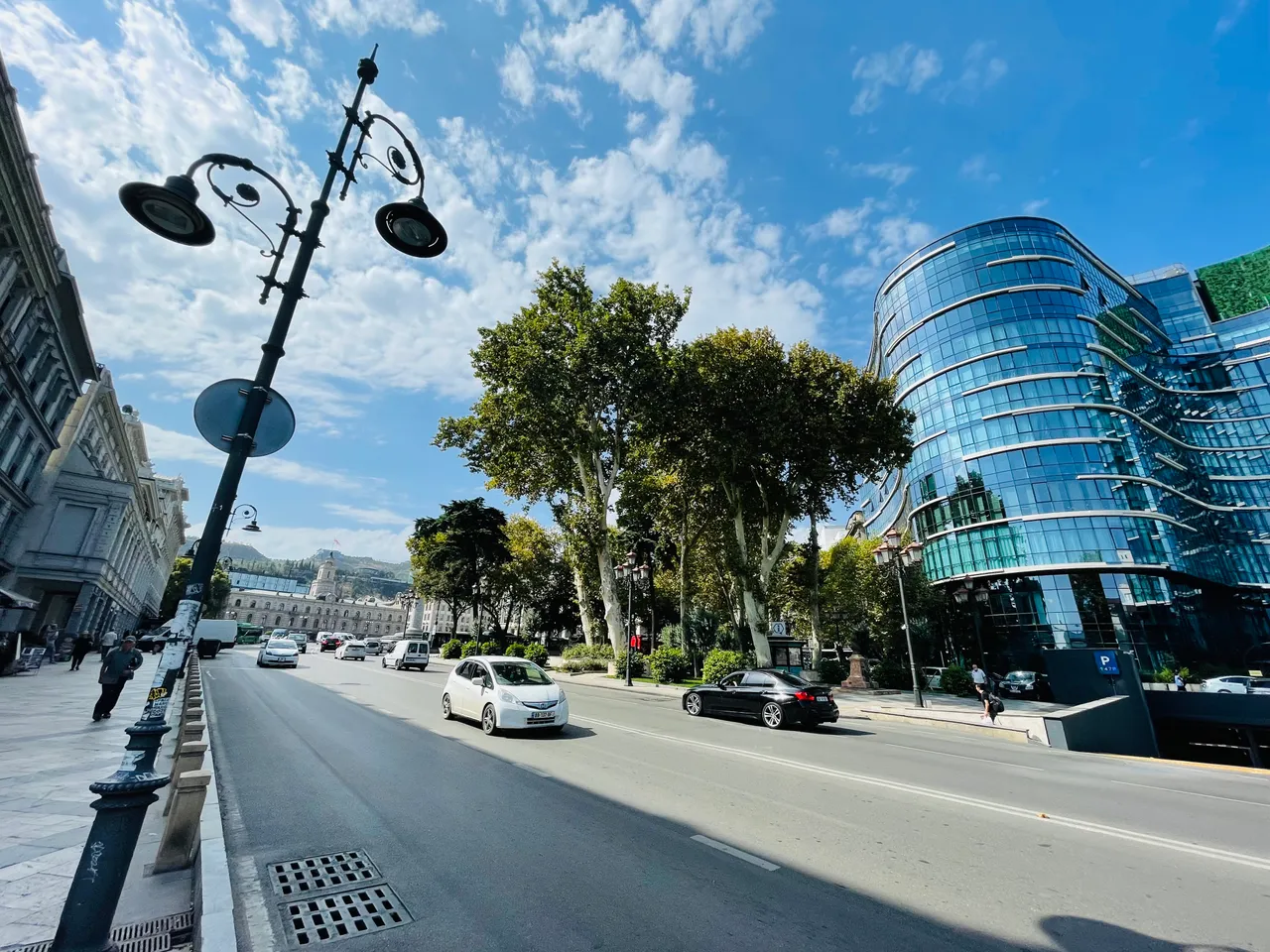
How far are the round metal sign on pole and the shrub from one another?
26.5 m

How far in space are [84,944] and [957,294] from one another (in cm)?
6339

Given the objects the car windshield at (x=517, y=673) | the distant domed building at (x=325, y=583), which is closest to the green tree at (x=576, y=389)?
the car windshield at (x=517, y=673)

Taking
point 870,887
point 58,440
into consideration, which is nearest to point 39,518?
point 58,440

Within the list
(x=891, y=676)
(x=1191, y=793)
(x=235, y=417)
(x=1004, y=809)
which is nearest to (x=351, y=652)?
(x=891, y=676)

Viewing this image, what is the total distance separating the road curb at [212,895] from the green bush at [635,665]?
82.9 feet

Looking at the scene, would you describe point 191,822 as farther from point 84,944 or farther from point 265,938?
point 84,944

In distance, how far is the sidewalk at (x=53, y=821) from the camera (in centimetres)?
377

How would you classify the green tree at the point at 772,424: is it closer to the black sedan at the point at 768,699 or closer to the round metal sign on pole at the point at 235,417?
the black sedan at the point at 768,699

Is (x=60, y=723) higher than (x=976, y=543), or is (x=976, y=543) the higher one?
(x=976, y=543)

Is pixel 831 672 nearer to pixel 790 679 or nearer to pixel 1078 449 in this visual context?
pixel 790 679

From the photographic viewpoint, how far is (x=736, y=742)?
447 inches

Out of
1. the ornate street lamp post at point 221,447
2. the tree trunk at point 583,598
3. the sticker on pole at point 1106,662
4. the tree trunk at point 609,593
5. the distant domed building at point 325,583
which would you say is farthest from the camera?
the distant domed building at point 325,583

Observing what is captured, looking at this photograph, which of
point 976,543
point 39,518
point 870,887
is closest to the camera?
point 870,887

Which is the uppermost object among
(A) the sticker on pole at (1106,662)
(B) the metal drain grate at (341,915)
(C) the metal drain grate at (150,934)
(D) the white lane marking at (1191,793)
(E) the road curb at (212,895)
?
(A) the sticker on pole at (1106,662)
